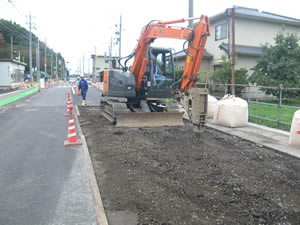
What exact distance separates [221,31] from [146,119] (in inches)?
625

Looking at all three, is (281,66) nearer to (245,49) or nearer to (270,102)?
(270,102)

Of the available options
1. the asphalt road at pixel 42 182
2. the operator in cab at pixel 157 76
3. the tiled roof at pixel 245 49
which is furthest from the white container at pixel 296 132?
the tiled roof at pixel 245 49

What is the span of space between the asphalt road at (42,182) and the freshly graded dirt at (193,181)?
1.28 feet

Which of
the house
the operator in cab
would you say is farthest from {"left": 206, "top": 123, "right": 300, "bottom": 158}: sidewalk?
the house

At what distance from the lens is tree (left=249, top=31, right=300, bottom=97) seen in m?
16.6

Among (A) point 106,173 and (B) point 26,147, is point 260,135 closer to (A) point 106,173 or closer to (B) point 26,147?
(A) point 106,173

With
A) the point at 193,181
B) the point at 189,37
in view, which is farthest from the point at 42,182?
the point at 189,37

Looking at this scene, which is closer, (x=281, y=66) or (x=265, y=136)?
(x=265, y=136)

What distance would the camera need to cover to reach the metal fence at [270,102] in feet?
34.8

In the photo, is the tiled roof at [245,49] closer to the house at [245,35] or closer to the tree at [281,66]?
the house at [245,35]

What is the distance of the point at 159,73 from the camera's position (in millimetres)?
10617

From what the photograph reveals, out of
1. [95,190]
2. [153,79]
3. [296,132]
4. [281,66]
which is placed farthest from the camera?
[281,66]

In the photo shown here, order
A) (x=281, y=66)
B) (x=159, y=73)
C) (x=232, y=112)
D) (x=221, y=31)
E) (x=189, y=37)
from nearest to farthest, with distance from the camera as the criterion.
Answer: (x=189, y=37)
(x=232, y=112)
(x=159, y=73)
(x=281, y=66)
(x=221, y=31)

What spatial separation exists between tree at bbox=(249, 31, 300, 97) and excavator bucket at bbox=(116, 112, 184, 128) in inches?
359
